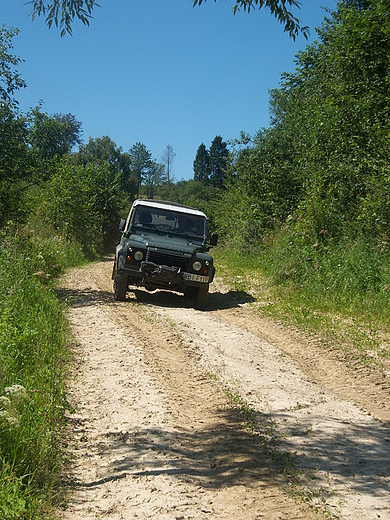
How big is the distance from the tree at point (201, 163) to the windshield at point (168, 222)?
271ft

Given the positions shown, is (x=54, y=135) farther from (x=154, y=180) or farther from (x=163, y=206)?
(x=163, y=206)

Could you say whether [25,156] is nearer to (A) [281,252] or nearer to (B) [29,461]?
(A) [281,252]

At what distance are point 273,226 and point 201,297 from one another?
23.5ft

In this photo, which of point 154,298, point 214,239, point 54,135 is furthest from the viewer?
point 54,135

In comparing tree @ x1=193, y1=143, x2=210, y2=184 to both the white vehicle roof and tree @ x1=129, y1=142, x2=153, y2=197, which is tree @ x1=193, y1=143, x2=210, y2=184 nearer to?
tree @ x1=129, y1=142, x2=153, y2=197

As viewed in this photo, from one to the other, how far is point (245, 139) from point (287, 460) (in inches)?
740

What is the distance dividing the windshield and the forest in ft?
6.65

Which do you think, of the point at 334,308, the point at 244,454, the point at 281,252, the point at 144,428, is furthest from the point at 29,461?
the point at 281,252

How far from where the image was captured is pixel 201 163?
94688mm

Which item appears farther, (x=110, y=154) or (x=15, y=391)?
(x=110, y=154)

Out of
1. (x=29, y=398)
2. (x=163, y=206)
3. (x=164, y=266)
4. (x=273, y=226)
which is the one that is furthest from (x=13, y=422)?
(x=273, y=226)

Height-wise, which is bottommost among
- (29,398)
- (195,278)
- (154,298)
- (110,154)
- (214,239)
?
(154,298)

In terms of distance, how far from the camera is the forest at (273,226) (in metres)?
4.11

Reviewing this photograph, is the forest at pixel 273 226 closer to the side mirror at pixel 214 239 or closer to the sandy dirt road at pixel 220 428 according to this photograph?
the sandy dirt road at pixel 220 428
